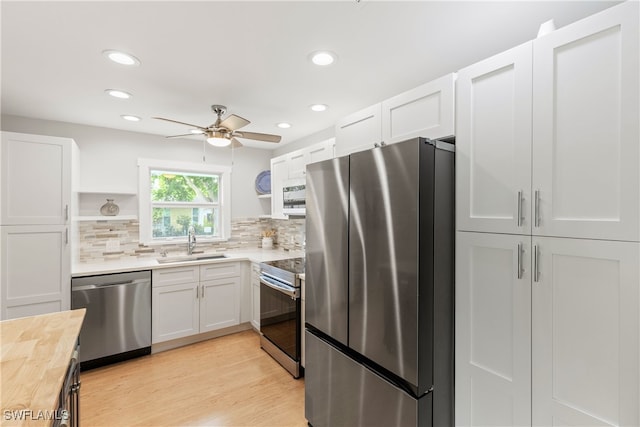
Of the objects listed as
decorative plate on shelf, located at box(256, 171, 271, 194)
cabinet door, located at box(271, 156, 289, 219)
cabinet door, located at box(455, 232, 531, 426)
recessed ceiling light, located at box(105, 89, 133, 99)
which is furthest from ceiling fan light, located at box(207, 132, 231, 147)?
cabinet door, located at box(455, 232, 531, 426)

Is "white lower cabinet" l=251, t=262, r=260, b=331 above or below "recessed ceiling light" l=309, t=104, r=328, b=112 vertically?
below

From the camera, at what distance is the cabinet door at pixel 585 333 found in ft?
3.31

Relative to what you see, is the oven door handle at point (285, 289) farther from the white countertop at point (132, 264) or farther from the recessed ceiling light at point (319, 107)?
the recessed ceiling light at point (319, 107)

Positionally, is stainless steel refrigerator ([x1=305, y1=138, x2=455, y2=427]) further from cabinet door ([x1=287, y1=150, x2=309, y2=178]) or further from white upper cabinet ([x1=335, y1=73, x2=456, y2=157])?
cabinet door ([x1=287, y1=150, x2=309, y2=178])

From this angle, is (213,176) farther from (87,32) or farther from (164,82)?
(87,32)

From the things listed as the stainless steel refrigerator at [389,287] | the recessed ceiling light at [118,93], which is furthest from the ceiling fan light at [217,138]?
the stainless steel refrigerator at [389,287]

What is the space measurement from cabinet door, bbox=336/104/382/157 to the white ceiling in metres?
0.30

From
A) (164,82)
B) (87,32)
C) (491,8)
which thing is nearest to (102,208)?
(164,82)

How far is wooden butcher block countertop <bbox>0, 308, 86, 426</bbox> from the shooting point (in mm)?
858

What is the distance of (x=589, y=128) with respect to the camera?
3.55 feet

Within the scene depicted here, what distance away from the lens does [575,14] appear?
1461mm

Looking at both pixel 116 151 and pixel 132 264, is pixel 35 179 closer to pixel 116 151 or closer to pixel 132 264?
pixel 116 151

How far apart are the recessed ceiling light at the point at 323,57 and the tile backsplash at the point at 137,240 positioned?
2.18 m

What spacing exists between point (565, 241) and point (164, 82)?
2628 mm
